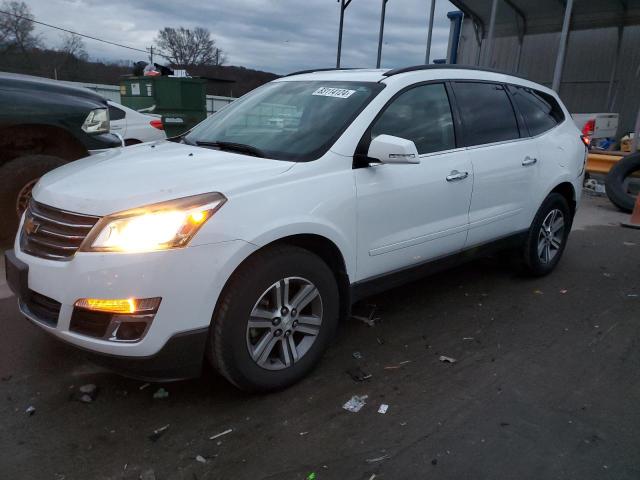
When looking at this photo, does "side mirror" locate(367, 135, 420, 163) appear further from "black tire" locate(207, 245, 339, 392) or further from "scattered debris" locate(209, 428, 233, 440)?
"scattered debris" locate(209, 428, 233, 440)

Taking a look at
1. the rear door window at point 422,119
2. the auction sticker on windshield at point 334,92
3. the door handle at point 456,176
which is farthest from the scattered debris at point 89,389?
the door handle at point 456,176

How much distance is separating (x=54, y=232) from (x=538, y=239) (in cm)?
389

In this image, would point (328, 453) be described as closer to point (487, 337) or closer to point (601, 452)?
point (601, 452)

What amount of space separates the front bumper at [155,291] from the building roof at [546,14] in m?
13.3

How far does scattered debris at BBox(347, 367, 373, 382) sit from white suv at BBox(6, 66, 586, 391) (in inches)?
9.3

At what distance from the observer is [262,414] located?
2.64 metres

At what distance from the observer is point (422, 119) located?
3.54 m

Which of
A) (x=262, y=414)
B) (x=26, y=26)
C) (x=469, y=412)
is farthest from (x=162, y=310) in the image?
(x=26, y=26)

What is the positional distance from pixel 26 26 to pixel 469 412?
34.9m

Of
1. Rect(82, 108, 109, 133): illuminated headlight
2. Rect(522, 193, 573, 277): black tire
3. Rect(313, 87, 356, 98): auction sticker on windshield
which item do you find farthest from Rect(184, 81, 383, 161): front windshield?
Rect(522, 193, 573, 277): black tire

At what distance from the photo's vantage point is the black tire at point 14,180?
15.3 feet

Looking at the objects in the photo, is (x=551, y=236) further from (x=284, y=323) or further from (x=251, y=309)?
(x=251, y=309)

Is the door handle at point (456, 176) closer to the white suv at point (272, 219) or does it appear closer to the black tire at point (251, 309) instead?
the white suv at point (272, 219)

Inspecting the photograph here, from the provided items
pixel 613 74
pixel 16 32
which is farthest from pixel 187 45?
pixel 613 74
